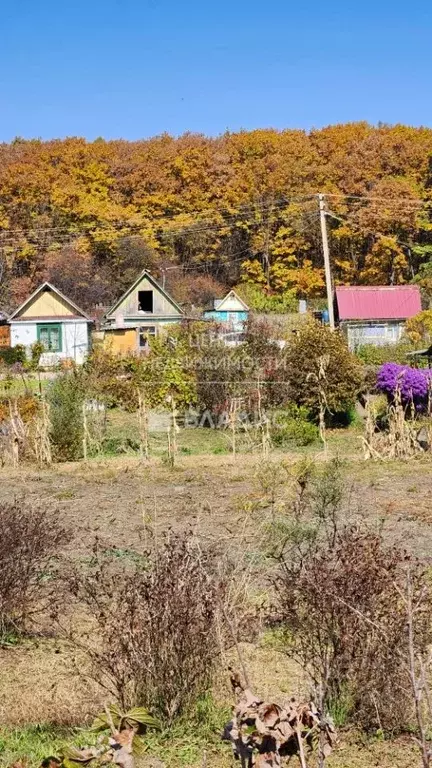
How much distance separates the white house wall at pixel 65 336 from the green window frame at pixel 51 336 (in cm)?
16

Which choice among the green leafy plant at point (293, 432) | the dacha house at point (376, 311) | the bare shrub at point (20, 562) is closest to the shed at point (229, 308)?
the dacha house at point (376, 311)

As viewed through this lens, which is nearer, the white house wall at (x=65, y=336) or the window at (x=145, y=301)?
the white house wall at (x=65, y=336)

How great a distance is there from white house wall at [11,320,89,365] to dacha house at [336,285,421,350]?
34.3 feet

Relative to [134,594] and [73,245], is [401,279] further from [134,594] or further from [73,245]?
[134,594]

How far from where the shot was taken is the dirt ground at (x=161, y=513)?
14.7 ft

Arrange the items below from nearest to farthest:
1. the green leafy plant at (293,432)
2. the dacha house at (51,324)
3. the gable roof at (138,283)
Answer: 1. the green leafy plant at (293,432)
2. the dacha house at (51,324)
3. the gable roof at (138,283)

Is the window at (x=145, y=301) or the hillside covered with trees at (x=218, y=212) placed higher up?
the hillside covered with trees at (x=218, y=212)

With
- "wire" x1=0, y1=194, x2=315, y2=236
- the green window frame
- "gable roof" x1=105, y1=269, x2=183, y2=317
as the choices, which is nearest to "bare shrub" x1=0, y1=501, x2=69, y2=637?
the green window frame

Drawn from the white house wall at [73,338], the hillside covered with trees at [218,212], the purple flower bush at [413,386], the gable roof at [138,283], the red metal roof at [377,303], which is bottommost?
the purple flower bush at [413,386]

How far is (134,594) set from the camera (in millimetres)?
4156

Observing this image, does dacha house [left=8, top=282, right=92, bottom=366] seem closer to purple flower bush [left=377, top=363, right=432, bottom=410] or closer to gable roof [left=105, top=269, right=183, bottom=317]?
gable roof [left=105, top=269, right=183, bottom=317]

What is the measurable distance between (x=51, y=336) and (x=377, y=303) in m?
13.5

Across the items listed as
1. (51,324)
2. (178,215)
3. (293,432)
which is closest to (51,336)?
(51,324)

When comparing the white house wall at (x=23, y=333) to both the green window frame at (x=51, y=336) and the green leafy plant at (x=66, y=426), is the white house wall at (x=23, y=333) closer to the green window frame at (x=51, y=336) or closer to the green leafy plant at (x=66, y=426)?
the green window frame at (x=51, y=336)
